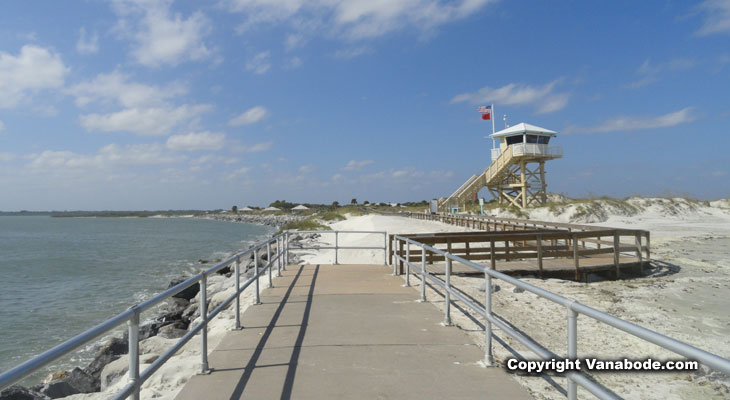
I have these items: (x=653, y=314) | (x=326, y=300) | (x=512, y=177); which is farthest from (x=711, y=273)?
(x=512, y=177)

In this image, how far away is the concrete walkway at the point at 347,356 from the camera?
3771mm

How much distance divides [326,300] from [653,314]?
5.82 meters

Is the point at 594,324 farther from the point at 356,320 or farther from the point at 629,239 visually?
the point at 629,239

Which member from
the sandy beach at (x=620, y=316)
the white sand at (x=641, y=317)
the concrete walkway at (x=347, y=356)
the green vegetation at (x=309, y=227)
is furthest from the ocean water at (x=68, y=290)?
the green vegetation at (x=309, y=227)

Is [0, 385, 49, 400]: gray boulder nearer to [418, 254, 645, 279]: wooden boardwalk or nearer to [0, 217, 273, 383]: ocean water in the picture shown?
[0, 217, 273, 383]: ocean water

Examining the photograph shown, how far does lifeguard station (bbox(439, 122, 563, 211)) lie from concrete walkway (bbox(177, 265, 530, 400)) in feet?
102

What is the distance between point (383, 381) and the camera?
3959 millimetres

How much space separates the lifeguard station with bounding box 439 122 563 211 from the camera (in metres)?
35.4

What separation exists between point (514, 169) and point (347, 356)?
117 feet

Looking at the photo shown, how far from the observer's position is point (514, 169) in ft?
122

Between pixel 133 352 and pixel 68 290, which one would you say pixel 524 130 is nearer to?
pixel 68 290

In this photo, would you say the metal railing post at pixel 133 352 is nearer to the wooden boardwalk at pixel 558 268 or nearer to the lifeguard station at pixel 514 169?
the wooden boardwalk at pixel 558 268

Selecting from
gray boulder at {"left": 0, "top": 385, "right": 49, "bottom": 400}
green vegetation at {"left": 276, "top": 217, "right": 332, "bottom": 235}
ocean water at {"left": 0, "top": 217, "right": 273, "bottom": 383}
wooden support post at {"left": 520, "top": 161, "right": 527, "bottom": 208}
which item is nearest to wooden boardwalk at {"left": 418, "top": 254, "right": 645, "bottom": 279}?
gray boulder at {"left": 0, "top": 385, "right": 49, "bottom": 400}

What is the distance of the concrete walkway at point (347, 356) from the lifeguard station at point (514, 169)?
31.2m
